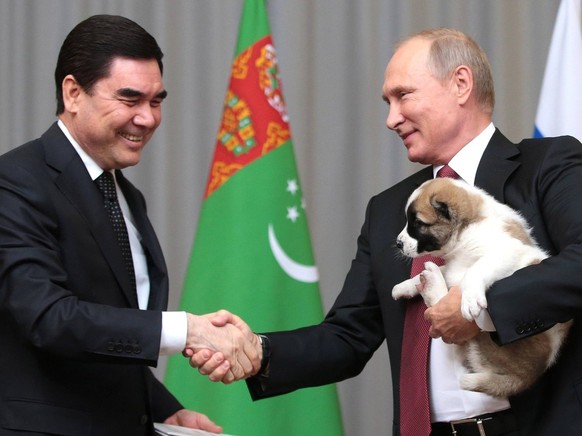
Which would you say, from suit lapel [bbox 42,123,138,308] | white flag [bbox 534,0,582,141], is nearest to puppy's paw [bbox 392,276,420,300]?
suit lapel [bbox 42,123,138,308]

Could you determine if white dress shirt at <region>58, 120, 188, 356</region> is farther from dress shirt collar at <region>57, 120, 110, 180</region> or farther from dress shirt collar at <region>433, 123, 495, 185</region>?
dress shirt collar at <region>433, 123, 495, 185</region>

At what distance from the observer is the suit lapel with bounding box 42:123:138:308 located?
7.37 feet

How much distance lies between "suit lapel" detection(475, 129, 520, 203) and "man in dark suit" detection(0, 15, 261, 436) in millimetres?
714

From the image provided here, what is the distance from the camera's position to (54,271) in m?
2.15

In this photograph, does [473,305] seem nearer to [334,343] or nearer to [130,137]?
[334,343]

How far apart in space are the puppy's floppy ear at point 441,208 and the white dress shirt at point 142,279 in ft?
2.12

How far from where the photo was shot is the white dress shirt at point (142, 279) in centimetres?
226

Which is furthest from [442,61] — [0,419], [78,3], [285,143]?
[78,3]

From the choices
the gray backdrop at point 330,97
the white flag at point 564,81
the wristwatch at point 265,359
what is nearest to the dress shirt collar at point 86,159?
the wristwatch at point 265,359

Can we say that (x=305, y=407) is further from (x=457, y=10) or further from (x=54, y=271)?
(x=457, y=10)

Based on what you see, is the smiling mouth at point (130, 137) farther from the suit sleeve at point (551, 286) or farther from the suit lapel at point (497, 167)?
the suit sleeve at point (551, 286)

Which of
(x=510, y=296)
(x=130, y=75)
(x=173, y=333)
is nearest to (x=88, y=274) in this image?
(x=173, y=333)

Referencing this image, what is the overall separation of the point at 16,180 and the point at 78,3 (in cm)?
248

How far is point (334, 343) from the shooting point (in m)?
2.62
